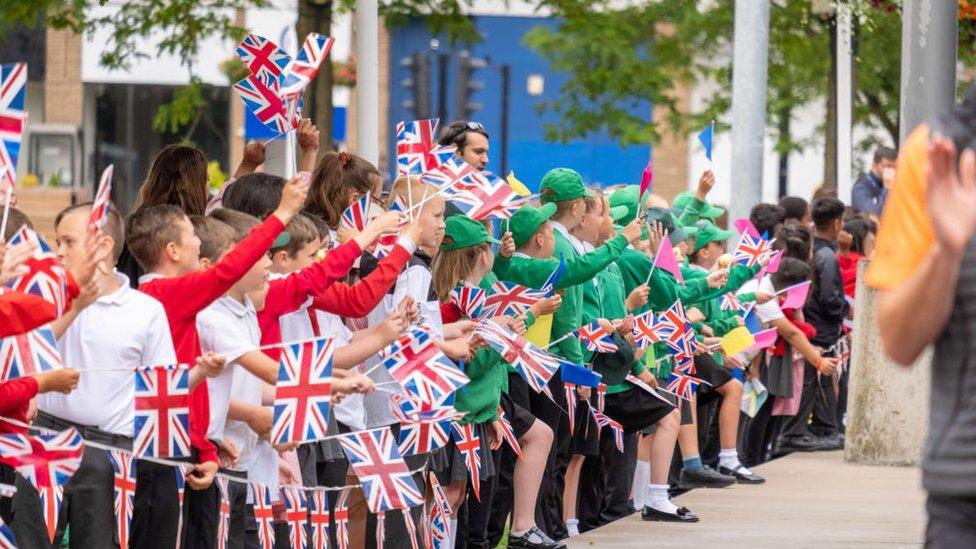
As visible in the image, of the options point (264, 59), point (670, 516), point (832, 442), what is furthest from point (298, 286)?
point (832, 442)

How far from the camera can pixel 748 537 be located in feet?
30.8

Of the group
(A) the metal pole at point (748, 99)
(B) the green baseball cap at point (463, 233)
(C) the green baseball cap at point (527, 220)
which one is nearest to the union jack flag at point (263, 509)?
(B) the green baseball cap at point (463, 233)

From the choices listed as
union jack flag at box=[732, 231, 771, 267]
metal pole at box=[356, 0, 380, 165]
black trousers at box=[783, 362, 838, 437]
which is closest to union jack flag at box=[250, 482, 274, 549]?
metal pole at box=[356, 0, 380, 165]

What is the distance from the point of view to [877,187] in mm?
17141

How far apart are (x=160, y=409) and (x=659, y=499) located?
14.4 ft

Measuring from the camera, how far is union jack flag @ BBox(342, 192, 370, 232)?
7.89 m

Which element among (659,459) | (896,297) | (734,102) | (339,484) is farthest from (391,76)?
(896,297)

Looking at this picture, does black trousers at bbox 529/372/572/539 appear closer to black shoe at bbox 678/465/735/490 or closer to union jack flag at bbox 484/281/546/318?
union jack flag at bbox 484/281/546/318

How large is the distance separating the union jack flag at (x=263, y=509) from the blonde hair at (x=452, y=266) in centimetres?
177

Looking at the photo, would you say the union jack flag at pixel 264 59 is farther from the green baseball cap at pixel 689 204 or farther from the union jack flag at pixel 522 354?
the green baseball cap at pixel 689 204

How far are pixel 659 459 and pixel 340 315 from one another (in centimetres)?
342

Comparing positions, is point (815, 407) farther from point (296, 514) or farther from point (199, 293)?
point (199, 293)

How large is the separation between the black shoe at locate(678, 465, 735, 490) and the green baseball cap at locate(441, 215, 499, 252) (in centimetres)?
381

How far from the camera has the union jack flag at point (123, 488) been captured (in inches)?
251
